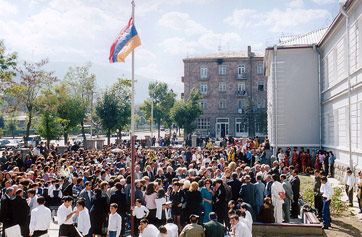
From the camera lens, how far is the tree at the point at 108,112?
39.5 m

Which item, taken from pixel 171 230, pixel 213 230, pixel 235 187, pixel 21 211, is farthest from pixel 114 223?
pixel 235 187

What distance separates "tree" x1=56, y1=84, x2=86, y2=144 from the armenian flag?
94.7ft

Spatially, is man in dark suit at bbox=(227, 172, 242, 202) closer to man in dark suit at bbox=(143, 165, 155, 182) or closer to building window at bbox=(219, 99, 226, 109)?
man in dark suit at bbox=(143, 165, 155, 182)

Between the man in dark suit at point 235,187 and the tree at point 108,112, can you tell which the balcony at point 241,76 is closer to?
the tree at point 108,112

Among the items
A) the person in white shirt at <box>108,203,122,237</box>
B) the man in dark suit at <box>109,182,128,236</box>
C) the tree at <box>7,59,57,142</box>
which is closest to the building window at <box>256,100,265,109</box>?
the tree at <box>7,59,57,142</box>

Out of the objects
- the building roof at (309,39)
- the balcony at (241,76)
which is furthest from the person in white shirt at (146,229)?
the balcony at (241,76)

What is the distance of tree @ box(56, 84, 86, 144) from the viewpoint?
37.7 m

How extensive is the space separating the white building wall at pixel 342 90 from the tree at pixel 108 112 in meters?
24.1

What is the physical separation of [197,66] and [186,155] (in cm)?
3408

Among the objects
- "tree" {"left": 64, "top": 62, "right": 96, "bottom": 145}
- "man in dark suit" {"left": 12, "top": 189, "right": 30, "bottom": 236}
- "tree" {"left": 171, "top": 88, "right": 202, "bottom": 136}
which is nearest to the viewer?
"man in dark suit" {"left": 12, "top": 189, "right": 30, "bottom": 236}

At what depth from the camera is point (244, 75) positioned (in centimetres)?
5234

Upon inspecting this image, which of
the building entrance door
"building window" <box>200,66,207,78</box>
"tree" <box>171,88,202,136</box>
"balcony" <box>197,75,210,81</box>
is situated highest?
"building window" <box>200,66,207,78</box>

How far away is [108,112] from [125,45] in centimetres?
3022

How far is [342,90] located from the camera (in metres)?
18.5
